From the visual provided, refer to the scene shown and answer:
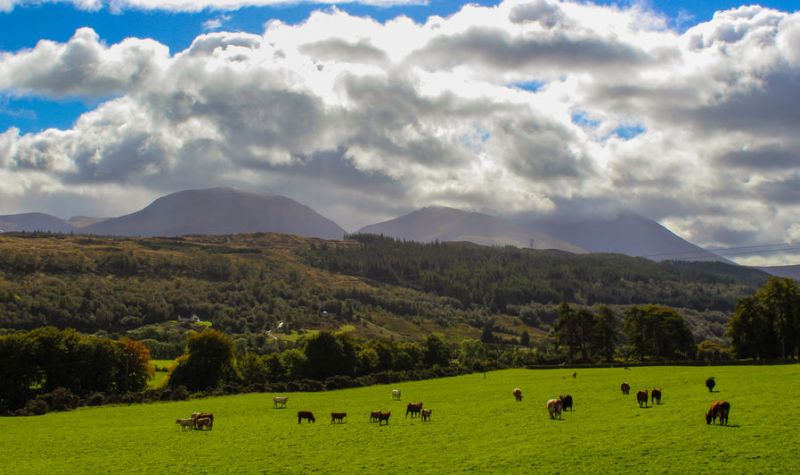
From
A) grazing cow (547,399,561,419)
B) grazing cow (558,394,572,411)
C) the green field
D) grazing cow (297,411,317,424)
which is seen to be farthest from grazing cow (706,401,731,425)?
grazing cow (297,411,317,424)

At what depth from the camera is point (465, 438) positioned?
46.0m

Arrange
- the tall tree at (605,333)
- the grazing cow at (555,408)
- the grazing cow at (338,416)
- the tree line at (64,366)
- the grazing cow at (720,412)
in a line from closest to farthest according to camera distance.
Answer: the grazing cow at (720,412)
the grazing cow at (555,408)
the grazing cow at (338,416)
the tree line at (64,366)
the tall tree at (605,333)

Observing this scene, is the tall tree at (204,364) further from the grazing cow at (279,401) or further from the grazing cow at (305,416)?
the grazing cow at (305,416)

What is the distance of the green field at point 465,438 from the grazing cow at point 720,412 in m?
0.61

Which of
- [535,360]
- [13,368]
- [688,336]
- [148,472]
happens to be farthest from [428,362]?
[148,472]

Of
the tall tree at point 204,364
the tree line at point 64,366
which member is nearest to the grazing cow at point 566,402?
the tree line at point 64,366

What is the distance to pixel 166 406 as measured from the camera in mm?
88875

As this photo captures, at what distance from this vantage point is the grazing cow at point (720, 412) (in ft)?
142

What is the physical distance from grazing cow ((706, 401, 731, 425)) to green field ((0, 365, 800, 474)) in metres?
0.61

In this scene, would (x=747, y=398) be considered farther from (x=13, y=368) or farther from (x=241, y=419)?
(x=13, y=368)

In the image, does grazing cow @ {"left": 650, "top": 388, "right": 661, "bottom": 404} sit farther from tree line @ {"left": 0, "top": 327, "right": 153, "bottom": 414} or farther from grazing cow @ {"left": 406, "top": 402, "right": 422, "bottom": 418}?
tree line @ {"left": 0, "top": 327, "right": 153, "bottom": 414}

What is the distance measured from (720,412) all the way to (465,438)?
17894mm

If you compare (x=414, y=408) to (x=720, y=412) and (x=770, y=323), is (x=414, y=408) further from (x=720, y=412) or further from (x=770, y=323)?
(x=770, y=323)

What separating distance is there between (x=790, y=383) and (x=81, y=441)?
68.4 m
